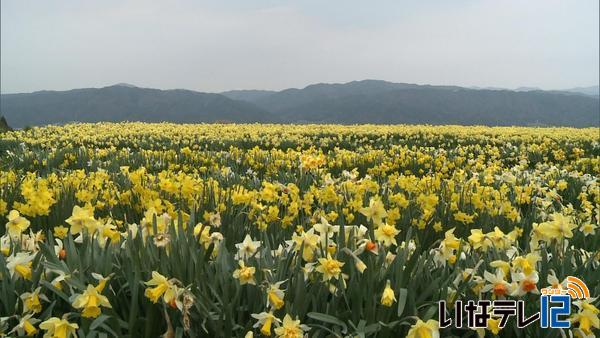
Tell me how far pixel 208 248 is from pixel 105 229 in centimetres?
54

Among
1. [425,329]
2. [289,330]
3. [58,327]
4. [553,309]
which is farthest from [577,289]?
[58,327]

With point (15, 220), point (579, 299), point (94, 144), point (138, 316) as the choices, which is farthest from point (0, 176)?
point (94, 144)

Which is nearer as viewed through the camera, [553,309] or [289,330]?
[289,330]

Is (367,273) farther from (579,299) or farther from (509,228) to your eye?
(509,228)

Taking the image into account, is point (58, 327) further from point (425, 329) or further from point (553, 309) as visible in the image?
point (553, 309)

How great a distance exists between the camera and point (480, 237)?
2.55m

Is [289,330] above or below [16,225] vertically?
below

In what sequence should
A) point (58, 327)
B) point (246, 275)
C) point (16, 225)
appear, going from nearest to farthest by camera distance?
point (58, 327)
point (246, 275)
point (16, 225)

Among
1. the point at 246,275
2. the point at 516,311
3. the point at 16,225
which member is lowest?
the point at 516,311

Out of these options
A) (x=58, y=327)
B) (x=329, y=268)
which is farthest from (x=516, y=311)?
(x=58, y=327)

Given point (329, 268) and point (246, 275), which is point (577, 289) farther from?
point (246, 275)

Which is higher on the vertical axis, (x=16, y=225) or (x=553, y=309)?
(x=16, y=225)

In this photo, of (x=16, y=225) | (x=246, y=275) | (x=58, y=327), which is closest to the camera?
(x=58, y=327)

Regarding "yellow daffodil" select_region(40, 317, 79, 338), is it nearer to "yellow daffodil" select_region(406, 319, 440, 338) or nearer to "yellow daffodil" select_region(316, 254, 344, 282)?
"yellow daffodil" select_region(316, 254, 344, 282)
